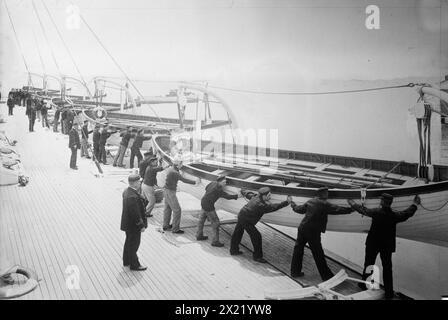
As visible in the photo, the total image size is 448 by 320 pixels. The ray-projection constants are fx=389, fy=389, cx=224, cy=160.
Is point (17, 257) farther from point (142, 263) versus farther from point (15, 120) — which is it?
point (15, 120)

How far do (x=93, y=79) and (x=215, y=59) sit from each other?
3365 mm

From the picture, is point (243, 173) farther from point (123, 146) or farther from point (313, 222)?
point (123, 146)

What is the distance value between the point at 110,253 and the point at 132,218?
864 millimetres

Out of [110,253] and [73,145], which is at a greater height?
[73,145]

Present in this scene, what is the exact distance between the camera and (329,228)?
518 centimetres

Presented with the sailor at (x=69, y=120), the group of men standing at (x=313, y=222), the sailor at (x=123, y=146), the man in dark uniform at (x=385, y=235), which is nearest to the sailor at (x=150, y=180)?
the group of men standing at (x=313, y=222)

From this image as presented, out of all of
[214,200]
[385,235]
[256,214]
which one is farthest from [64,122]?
[385,235]

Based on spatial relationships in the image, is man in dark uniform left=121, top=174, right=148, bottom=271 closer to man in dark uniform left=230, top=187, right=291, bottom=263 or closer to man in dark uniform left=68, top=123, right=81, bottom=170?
man in dark uniform left=230, top=187, right=291, bottom=263

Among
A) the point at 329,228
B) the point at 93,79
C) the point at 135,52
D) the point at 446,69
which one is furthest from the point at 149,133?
the point at 446,69

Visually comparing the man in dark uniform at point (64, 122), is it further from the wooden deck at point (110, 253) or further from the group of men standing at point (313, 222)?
the group of men standing at point (313, 222)

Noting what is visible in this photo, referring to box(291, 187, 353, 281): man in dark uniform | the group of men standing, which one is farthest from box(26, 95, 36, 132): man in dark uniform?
box(291, 187, 353, 281): man in dark uniform

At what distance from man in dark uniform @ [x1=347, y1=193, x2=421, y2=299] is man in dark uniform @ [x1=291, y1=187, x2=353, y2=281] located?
0.49 meters

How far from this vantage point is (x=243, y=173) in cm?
688

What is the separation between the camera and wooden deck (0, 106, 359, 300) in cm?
442
